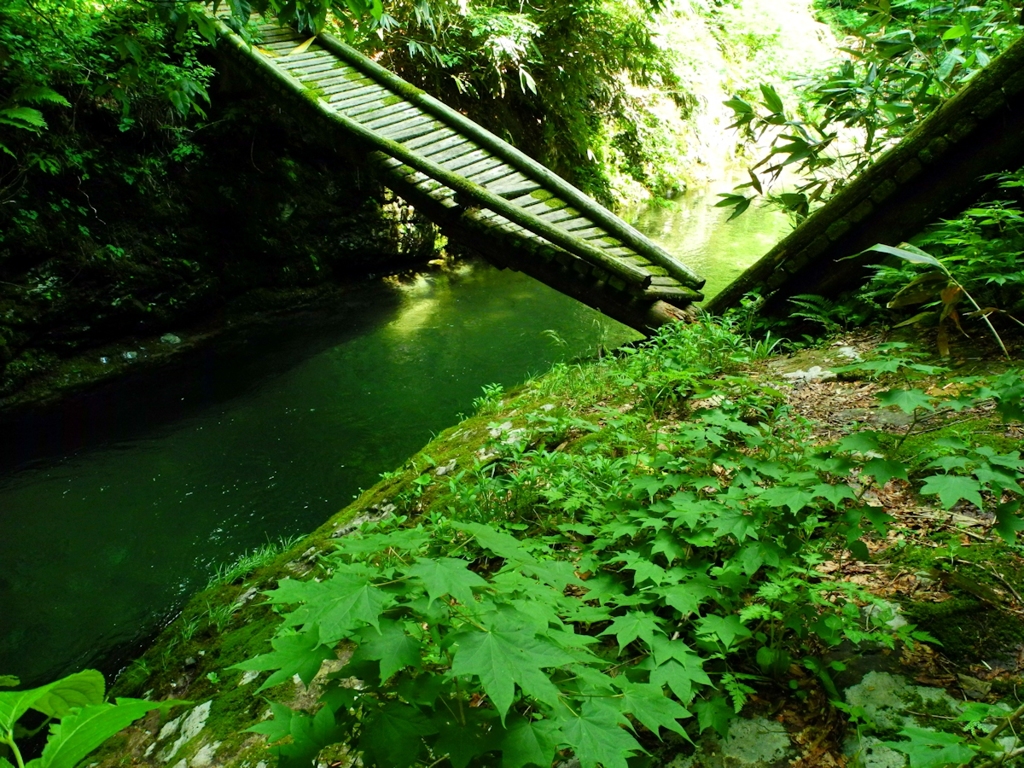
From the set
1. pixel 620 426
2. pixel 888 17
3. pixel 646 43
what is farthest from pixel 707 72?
pixel 620 426

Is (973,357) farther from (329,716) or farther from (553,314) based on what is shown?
(553,314)

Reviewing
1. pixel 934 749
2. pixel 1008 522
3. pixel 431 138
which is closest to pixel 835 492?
pixel 1008 522

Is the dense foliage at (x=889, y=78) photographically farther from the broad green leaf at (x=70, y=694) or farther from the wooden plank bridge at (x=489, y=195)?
the broad green leaf at (x=70, y=694)

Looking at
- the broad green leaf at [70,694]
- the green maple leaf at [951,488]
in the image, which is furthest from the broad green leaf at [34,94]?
the green maple leaf at [951,488]

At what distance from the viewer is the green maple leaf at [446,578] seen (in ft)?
3.40

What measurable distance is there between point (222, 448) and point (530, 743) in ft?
15.3

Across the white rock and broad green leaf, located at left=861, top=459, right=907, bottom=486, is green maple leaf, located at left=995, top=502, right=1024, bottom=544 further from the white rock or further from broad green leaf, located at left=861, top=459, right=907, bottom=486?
the white rock

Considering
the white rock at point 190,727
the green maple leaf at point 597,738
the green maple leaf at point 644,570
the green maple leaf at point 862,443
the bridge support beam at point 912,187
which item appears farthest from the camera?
the bridge support beam at point 912,187

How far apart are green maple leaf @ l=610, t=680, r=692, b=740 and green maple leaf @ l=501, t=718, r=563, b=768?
0.17 meters

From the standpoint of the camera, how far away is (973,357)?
2.79 metres

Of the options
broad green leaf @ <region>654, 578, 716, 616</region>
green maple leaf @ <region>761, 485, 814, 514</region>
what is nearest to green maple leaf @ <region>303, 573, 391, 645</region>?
broad green leaf @ <region>654, 578, 716, 616</region>

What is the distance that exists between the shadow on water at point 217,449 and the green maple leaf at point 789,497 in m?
3.33

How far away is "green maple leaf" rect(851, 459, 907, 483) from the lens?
1385mm

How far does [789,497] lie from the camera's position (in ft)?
5.13
